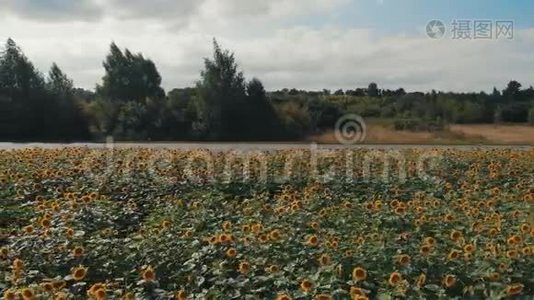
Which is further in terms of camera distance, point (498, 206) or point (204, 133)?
point (204, 133)

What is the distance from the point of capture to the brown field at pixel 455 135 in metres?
20.5

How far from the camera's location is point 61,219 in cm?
446

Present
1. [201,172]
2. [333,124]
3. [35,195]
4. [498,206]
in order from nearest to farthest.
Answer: [498,206] → [35,195] → [201,172] → [333,124]

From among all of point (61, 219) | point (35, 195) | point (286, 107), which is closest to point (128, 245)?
point (61, 219)

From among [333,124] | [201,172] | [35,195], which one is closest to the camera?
[35,195]

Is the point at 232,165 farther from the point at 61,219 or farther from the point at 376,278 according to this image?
the point at 376,278

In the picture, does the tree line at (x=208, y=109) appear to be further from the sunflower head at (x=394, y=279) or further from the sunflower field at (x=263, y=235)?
the sunflower head at (x=394, y=279)

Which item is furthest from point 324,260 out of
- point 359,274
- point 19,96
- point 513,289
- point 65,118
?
point 19,96

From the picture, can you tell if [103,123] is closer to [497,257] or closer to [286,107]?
[286,107]

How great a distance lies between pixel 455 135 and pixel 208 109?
32.8 feet

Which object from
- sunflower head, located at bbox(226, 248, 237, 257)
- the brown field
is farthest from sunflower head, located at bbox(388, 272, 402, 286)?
the brown field

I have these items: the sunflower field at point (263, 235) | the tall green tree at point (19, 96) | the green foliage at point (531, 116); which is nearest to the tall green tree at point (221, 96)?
the tall green tree at point (19, 96)

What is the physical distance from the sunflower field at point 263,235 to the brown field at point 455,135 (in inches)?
534

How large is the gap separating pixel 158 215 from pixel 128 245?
1.15m
